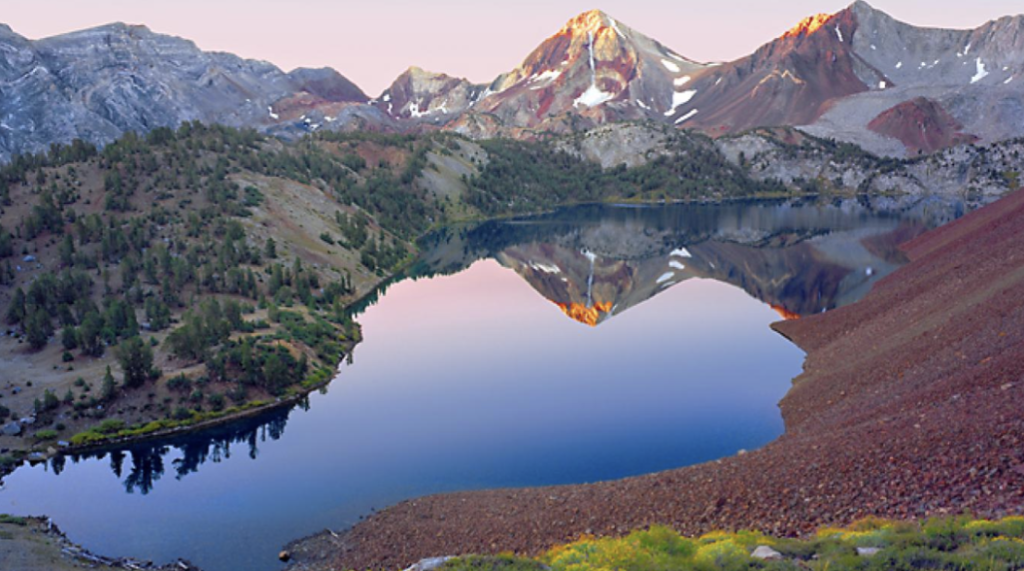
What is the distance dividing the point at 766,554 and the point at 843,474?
1001cm

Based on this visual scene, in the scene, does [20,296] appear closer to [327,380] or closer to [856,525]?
[327,380]

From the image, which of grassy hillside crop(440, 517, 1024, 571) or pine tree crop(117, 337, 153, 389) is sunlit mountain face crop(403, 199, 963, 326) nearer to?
pine tree crop(117, 337, 153, 389)

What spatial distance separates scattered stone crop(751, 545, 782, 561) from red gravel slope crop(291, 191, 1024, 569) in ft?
18.8

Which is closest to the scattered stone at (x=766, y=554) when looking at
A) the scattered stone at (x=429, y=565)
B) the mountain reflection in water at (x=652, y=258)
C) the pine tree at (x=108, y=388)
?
the scattered stone at (x=429, y=565)

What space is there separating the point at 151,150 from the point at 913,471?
112 meters

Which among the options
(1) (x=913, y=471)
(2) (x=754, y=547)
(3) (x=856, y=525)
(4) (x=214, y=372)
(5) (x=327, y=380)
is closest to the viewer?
(2) (x=754, y=547)

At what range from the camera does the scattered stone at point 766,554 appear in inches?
687

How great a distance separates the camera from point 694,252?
12462cm

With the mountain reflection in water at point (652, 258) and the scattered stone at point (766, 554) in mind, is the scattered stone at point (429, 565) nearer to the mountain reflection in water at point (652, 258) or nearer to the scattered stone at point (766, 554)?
the scattered stone at point (766, 554)

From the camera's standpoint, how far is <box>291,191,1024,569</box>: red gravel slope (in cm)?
2309

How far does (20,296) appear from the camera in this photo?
68062 mm

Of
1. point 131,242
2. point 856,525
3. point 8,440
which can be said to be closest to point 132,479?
point 8,440

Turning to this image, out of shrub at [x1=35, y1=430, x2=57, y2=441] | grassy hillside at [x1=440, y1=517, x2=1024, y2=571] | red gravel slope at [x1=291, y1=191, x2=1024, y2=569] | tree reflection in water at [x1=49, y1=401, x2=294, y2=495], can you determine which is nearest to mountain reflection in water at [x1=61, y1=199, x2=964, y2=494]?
tree reflection in water at [x1=49, y1=401, x2=294, y2=495]

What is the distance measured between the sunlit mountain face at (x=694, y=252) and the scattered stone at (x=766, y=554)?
60.1 meters
